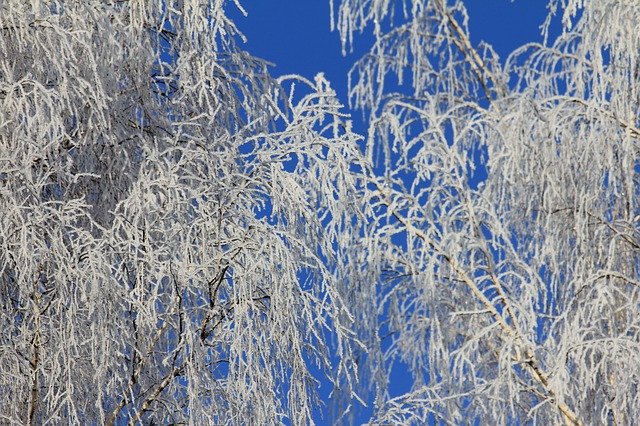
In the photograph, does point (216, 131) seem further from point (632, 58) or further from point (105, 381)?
point (632, 58)

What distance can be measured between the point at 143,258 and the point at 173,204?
22cm

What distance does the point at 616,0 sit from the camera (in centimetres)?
392

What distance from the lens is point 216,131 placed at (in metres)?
4.63

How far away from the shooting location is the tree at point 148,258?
352cm

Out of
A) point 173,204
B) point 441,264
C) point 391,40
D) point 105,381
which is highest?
point 391,40

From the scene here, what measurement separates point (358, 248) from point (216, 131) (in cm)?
104

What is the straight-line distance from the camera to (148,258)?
3.59 metres

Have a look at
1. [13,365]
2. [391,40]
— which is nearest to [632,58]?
[391,40]

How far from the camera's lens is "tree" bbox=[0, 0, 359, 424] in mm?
3523

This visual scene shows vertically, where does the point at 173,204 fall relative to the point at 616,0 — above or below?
below

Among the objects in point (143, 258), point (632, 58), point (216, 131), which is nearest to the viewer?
point (143, 258)

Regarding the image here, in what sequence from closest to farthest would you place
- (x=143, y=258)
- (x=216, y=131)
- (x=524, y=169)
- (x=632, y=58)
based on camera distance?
1. (x=143, y=258)
2. (x=632, y=58)
3. (x=524, y=169)
4. (x=216, y=131)

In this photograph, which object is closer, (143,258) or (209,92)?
(143,258)

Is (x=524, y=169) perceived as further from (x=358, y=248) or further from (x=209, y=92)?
(x=209, y=92)
